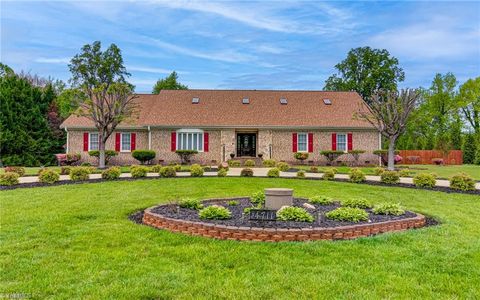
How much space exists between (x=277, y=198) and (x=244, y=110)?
18.4 metres

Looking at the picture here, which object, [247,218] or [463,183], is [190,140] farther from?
[247,218]

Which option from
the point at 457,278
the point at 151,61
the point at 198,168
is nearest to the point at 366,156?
the point at 198,168

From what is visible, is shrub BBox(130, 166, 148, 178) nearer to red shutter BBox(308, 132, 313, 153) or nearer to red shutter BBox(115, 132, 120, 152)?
red shutter BBox(115, 132, 120, 152)

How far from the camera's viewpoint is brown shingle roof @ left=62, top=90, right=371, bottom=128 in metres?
24.0

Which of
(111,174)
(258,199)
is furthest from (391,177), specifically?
(111,174)

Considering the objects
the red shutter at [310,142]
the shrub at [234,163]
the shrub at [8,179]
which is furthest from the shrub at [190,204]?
the red shutter at [310,142]

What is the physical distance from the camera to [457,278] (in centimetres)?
404

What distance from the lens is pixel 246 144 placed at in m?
25.8

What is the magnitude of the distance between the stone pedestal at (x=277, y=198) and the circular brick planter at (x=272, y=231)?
1769mm

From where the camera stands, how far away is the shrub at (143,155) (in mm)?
21936

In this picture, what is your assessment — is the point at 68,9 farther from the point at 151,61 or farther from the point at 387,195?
the point at 151,61

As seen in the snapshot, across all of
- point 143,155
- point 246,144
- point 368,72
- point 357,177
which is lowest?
point 357,177

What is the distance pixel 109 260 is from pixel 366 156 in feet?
72.6

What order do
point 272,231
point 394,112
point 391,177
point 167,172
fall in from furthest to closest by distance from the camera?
point 394,112, point 167,172, point 391,177, point 272,231
